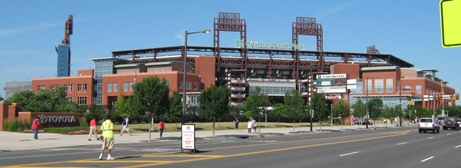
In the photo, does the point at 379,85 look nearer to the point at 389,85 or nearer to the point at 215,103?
the point at 389,85

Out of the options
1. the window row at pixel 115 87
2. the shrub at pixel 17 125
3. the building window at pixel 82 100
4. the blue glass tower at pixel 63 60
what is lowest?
the shrub at pixel 17 125

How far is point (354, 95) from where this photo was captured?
148 m

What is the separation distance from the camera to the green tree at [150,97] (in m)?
38.2

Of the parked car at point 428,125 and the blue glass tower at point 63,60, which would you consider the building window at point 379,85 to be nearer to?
the parked car at point 428,125

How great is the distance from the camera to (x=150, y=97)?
125ft

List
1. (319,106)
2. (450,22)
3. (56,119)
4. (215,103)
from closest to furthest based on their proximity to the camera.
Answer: (450,22) < (215,103) < (56,119) < (319,106)

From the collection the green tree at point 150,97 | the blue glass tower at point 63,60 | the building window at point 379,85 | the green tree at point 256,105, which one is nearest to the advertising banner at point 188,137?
Answer: the green tree at point 150,97

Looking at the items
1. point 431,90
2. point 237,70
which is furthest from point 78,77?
point 431,90

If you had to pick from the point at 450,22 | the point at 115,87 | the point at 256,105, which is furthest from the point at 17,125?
the point at 115,87

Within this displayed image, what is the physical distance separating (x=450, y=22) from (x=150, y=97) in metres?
34.3

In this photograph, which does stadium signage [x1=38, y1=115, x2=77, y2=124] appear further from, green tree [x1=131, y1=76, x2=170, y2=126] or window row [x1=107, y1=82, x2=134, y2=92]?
window row [x1=107, y1=82, x2=134, y2=92]

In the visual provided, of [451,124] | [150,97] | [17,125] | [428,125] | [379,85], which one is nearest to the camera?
[150,97]

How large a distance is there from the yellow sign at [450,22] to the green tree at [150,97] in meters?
34.1

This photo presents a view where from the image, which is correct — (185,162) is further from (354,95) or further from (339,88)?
(354,95)
